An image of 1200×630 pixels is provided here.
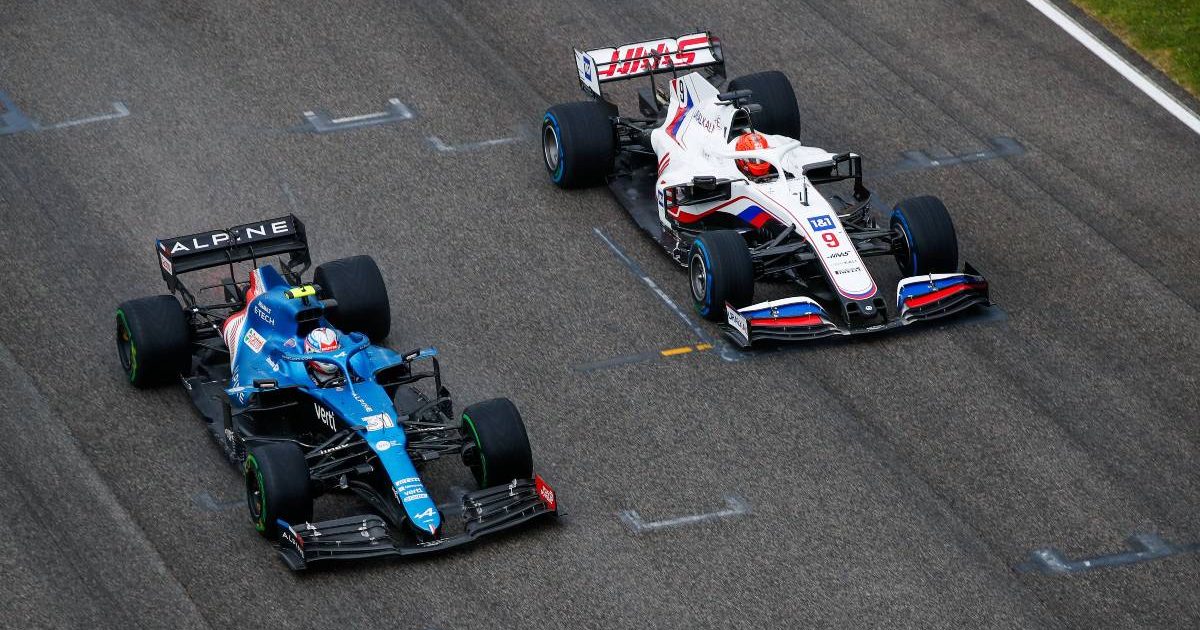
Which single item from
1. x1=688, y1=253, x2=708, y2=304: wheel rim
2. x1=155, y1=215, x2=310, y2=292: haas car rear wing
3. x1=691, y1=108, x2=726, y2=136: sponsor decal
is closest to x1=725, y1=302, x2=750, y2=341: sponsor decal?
x1=688, y1=253, x2=708, y2=304: wheel rim

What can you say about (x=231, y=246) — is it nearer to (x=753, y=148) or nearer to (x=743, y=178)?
(x=743, y=178)

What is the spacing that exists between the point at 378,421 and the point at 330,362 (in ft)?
2.40

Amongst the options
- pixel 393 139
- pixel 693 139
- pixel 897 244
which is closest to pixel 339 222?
pixel 393 139

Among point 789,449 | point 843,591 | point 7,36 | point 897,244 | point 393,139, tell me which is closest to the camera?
point 843,591

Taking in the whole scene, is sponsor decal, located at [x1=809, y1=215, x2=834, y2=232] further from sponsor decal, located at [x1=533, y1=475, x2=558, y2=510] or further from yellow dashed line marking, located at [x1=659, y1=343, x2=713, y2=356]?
sponsor decal, located at [x1=533, y1=475, x2=558, y2=510]

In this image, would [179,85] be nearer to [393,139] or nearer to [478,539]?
[393,139]

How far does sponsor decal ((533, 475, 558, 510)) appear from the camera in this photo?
1478cm

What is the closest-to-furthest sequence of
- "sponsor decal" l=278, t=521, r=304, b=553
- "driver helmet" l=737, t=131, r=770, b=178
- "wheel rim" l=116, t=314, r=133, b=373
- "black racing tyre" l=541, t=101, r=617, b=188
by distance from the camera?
"sponsor decal" l=278, t=521, r=304, b=553, "wheel rim" l=116, t=314, r=133, b=373, "driver helmet" l=737, t=131, r=770, b=178, "black racing tyre" l=541, t=101, r=617, b=188

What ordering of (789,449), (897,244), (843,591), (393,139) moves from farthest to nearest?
(393,139), (897,244), (789,449), (843,591)

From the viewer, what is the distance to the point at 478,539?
1460 centimetres

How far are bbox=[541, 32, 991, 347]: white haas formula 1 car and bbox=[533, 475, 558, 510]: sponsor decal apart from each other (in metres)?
3.40

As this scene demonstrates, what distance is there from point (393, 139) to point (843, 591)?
9.29 meters

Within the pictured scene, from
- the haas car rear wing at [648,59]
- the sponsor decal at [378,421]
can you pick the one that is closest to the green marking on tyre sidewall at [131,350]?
the sponsor decal at [378,421]

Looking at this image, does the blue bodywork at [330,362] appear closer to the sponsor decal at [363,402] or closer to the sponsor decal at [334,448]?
the sponsor decal at [363,402]
